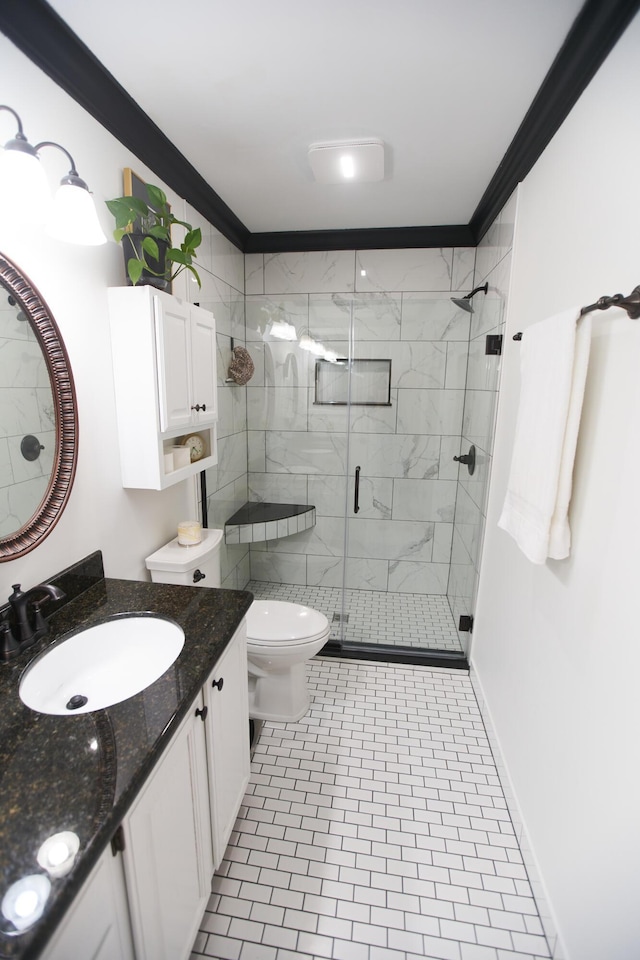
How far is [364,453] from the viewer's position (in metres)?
2.82

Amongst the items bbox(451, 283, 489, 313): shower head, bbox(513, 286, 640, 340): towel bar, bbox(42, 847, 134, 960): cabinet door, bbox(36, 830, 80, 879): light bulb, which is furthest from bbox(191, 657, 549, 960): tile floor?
bbox(451, 283, 489, 313): shower head

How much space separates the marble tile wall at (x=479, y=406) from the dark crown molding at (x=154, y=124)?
0.18 m

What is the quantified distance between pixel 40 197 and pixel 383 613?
262 centimetres

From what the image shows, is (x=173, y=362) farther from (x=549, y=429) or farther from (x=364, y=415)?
(x=364, y=415)

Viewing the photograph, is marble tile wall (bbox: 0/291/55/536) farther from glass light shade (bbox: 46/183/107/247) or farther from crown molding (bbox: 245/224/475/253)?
crown molding (bbox: 245/224/475/253)

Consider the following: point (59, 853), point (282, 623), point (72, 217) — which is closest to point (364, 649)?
point (282, 623)

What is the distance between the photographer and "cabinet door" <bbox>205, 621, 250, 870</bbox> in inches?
45.9

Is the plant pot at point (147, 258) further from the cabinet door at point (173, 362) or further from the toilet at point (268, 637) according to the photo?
the toilet at point (268, 637)

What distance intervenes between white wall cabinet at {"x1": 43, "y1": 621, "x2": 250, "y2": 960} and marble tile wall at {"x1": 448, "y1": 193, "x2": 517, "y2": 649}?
1.46 metres

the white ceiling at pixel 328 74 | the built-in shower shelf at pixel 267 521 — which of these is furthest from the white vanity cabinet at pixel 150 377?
the built-in shower shelf at pixel 267 521

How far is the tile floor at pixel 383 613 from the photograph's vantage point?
2578 mm

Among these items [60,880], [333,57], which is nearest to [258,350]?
[333,57]

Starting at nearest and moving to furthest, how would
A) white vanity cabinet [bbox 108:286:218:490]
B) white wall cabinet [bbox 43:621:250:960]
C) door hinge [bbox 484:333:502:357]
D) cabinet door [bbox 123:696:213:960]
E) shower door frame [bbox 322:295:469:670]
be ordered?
white wall cabinet [bbox 43:621:250:960], cabinet door [bbox 123:696:213:960], white vanity cabinet [bbox 108:286:218:490], door hinge [bbox 484:333:502:357], shower door frame [bbox 322:295:469:670]

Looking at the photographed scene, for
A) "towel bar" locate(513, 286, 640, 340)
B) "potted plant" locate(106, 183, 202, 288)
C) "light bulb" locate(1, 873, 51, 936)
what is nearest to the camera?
"light bulb" locate(1, 873, 51, 936)
